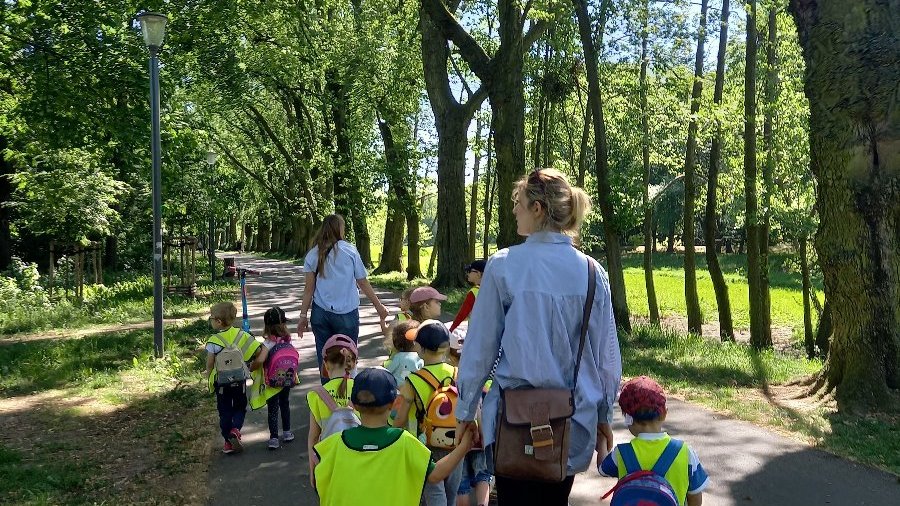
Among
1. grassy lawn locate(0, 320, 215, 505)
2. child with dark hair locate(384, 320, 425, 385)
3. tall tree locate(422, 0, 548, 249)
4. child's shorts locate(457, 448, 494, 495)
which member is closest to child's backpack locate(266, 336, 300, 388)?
grassy lawn locate(0, 320, 215, 505)

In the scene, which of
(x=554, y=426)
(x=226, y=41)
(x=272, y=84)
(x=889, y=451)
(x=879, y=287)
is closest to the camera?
(x=554, y=426)

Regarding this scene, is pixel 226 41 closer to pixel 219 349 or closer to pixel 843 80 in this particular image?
pixel 219 349

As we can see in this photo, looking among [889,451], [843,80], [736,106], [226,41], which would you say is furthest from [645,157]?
[889,451]

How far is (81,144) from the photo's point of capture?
515 inches

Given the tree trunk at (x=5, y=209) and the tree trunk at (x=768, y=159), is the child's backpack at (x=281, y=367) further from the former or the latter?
the tree trunk at (x=5, y=209)

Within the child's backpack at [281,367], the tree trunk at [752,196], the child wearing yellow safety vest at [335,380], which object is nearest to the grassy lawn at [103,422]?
the child's backpack at [281,367]

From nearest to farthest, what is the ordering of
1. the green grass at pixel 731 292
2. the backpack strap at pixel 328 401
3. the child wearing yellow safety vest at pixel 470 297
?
the backpack strap at pixel 328 401 < the child wearing yellow safety vest at pixel 470 297 < the green grass at pixel 731 292

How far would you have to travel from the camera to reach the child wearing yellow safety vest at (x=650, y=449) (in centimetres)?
337

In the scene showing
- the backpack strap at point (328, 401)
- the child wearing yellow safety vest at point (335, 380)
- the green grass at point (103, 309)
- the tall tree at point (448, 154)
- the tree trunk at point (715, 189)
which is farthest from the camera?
the tall tree at point (448, 154)

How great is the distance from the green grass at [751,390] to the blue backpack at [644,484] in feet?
12.1

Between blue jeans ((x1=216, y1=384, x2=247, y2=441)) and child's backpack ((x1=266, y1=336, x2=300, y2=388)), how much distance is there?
12.4 inches

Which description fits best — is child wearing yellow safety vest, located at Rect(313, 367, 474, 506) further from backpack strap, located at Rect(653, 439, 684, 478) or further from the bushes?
the bushes

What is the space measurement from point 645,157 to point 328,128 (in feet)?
49.3

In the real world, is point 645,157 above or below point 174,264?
above
